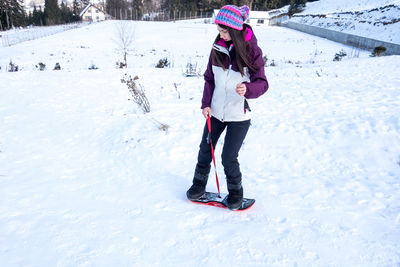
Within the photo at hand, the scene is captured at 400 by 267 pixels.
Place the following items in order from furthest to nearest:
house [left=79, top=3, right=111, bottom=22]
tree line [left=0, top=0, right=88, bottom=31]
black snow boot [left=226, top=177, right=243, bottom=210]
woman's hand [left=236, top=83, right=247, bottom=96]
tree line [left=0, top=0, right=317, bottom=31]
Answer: house [left=79, top=3, right=111, bottom=22] → tree line [left=0, top=0, right=317, bottom=31] → tree line [left=0, top=0, right=88, bottom=31] → black snow boot [left=226, top=177, right=243, bottom=210] → woman's hand [left=236, top=83, right=247, bottom=96]

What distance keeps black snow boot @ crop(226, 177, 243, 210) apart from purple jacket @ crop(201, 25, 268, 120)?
2.38 ft

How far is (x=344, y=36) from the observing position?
26688 millimetres

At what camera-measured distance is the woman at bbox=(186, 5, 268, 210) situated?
7.70 feet

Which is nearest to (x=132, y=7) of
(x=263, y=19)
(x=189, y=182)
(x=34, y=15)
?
(x=34, y=15)

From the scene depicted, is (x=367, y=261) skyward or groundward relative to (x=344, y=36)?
groundward

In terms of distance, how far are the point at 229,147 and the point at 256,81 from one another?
72cm

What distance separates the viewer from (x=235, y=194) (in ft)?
9.55

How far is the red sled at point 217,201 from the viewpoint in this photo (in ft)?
9.74

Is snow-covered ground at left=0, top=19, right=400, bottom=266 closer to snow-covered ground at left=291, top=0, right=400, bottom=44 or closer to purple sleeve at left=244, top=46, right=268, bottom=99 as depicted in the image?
purple sleeve at left=244, top=46, right=268, bottom=99

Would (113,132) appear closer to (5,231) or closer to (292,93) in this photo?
(5,231)

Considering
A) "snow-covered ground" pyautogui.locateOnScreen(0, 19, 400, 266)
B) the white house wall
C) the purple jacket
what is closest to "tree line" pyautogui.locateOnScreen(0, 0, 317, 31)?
the white house wall

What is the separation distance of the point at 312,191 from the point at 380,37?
81.4ft

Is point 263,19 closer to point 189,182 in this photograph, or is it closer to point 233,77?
point 189,182

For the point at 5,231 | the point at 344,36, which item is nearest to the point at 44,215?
the point at 5,231
